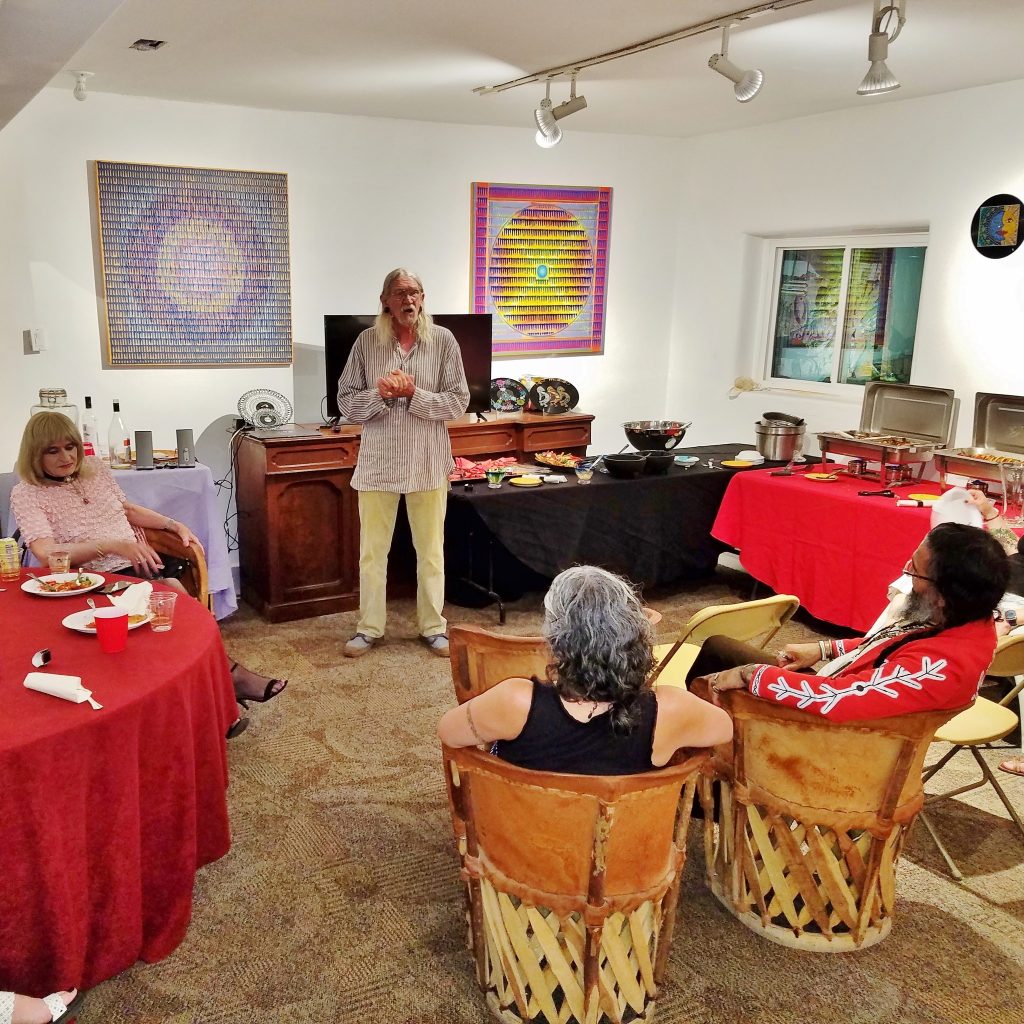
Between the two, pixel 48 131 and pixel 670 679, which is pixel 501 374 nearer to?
pixel 48 131

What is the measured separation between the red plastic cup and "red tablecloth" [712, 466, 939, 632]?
315 cm

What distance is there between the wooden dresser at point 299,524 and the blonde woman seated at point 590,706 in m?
2.88

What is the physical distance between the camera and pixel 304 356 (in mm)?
5230

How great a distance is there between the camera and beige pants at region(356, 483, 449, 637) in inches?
159

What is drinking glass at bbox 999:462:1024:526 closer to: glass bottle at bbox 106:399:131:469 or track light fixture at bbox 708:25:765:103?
track light fixture at bbox 708:25:765:103

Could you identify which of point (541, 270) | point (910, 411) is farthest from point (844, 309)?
point (541, 270)

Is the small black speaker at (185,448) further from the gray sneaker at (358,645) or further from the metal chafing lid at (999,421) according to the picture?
the metal chafing lid at (999,421)

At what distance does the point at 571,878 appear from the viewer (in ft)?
5.71

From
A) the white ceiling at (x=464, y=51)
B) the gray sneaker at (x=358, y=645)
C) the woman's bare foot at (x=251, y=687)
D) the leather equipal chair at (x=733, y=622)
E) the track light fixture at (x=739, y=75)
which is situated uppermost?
the white ceiling at (x=464, y=51)

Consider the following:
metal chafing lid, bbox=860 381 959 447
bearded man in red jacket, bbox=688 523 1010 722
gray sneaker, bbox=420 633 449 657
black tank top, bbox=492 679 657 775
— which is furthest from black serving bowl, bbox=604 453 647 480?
black tank top, bbox=492 679 657 775

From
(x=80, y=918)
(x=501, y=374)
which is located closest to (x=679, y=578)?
(x=501, y=374)

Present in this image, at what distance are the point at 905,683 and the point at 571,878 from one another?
839mm

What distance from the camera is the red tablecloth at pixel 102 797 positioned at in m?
1.80

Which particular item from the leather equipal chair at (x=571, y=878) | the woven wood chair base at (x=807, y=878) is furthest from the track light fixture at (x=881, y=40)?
the leather equipal chair at (x=571, y=878)
